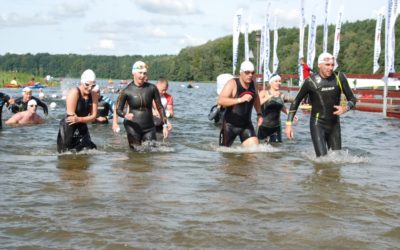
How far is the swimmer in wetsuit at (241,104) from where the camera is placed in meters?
8.35

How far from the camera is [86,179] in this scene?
668cm

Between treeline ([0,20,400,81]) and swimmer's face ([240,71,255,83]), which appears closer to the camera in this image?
swimmer's face ([240,71,255,83])

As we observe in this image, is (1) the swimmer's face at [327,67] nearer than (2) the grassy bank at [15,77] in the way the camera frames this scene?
Yes

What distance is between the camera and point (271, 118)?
10.5 m

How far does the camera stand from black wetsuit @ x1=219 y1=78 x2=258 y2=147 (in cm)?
862

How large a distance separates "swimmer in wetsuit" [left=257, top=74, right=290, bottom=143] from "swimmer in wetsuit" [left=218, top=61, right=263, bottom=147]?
1.41 m

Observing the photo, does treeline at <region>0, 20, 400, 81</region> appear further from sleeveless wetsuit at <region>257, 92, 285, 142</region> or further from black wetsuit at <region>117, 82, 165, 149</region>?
black wetsuit at <region>117, 82, 165, 149</region>

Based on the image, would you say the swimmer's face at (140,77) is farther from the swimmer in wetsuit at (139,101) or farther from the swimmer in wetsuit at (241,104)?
the swimmer in wetsuit at (241,104)

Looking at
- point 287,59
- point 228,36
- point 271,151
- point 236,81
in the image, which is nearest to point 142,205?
point 236,81

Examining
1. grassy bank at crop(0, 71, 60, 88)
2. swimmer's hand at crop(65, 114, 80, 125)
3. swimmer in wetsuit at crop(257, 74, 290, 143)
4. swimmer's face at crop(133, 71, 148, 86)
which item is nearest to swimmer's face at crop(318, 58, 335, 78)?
swimmer in wetsuit at crop(257, 74, 290, 143)

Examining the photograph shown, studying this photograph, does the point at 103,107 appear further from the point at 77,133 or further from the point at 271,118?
the point at 77,133

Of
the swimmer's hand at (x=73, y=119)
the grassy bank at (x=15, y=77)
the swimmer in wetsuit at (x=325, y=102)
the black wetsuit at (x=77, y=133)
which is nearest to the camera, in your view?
the swimmer in wetsuit at (x=325, y=102)

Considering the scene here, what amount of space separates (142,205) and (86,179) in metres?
1.63

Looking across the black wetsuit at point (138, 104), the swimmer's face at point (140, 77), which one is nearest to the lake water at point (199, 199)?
the black wetsuit at point (138, 104)
